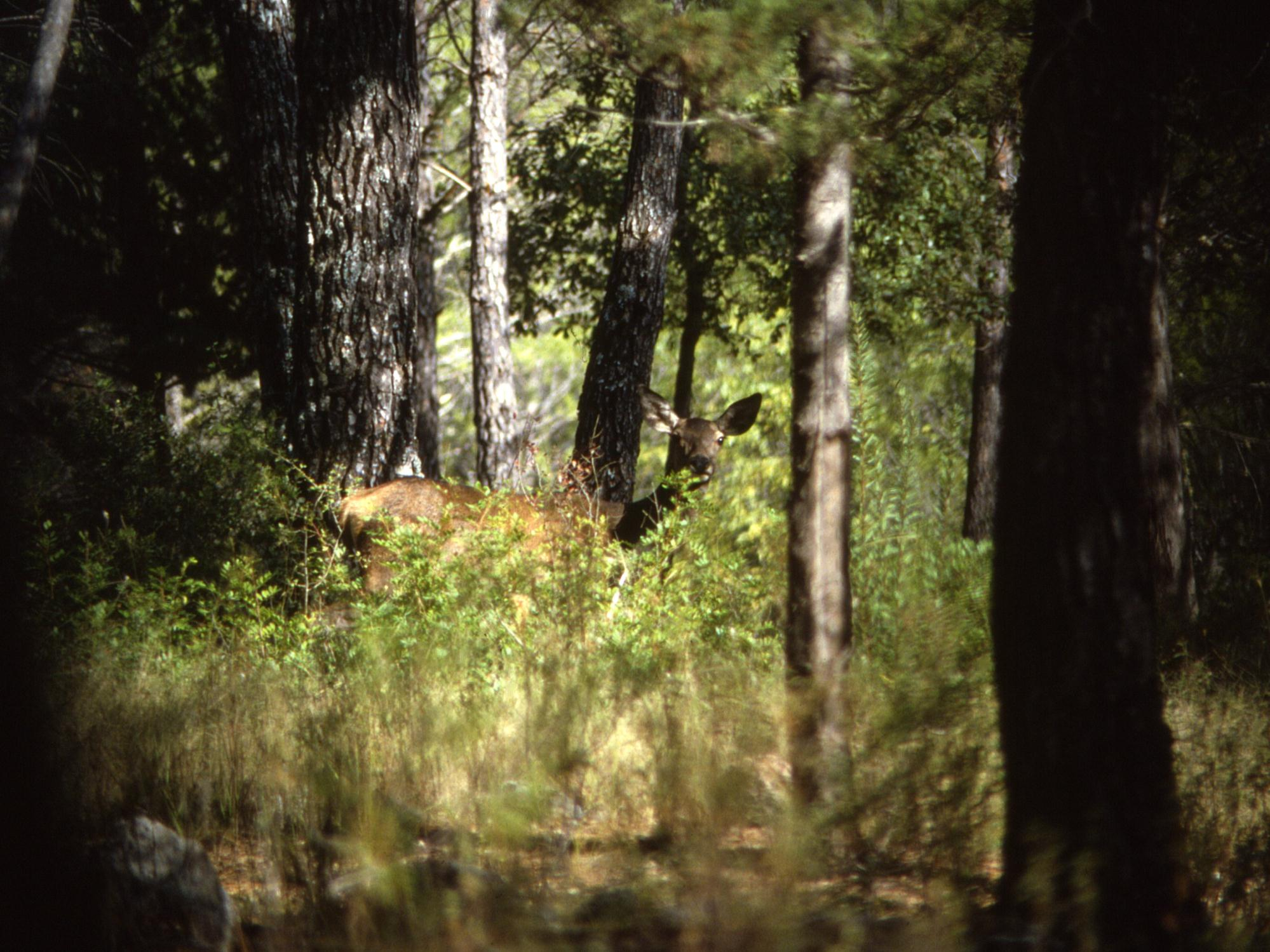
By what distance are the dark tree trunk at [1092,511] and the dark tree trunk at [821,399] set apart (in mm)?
1007

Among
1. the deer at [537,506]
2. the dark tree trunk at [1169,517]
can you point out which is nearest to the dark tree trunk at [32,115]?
the deer at [537,506]

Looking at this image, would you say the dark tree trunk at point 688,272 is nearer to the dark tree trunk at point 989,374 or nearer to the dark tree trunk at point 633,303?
the dark tree trunk at point 989,374

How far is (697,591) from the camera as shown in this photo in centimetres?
644

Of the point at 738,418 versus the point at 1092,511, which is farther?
the point at 738,418

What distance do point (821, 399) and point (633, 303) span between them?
20.0 ft

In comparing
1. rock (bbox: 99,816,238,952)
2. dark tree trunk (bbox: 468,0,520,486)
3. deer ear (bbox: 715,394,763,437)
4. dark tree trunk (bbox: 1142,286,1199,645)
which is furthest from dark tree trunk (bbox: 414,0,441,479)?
rock (bbox: 99,816,238,952)

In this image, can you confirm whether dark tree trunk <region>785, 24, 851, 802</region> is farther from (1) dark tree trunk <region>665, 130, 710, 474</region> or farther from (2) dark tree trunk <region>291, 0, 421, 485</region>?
(1) dark tree trunk <region>665, 130, 710, 474</region>

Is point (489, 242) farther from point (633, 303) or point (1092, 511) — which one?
point (1092, 511)

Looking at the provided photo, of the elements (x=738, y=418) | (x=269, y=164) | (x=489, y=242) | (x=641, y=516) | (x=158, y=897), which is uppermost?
(x=489, y=242)

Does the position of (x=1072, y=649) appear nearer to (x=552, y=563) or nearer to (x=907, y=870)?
(x=907, y=870)

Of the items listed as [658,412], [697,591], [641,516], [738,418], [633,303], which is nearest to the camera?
[697,591]

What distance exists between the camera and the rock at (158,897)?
3174 millimetres

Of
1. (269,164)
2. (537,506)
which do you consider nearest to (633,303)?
(269,164)

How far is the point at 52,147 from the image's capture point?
51.8 feet
